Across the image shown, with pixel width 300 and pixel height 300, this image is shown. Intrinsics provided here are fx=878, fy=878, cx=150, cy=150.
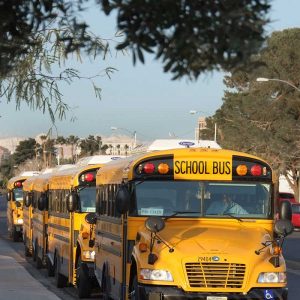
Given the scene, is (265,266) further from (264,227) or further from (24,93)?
(24,93)

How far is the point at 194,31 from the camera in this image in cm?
391

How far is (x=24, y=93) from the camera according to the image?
27.4 feet

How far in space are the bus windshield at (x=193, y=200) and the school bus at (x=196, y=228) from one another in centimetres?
1

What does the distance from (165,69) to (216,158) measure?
6.87 metres

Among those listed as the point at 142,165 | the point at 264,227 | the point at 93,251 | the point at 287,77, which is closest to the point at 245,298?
the point at 264,227

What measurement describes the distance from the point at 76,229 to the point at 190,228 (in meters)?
5.43

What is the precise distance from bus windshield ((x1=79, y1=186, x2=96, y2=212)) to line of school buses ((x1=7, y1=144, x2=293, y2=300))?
1959mm

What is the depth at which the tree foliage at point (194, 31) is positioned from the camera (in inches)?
150

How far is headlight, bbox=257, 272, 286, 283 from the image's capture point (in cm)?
955

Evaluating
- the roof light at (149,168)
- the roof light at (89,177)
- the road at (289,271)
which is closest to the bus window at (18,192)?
the road at (289,271)

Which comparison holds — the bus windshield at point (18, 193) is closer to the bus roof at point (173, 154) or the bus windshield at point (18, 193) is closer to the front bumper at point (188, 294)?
the bus roof at point (173, 154)

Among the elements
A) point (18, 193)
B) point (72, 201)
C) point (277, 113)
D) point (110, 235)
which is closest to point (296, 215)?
point (18, 193)

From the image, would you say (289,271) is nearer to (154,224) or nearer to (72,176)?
(72,176)

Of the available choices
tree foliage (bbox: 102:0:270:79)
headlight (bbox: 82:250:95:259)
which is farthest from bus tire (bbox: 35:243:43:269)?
tree foliage (bbox: 102:0:270:79)
